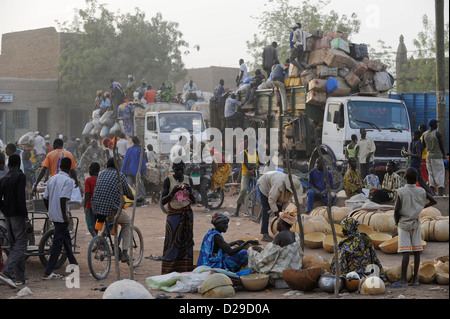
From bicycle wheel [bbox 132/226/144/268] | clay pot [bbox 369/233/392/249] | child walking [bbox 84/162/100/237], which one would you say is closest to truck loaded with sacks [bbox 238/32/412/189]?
clay pot [bbox 369/233/392/249]

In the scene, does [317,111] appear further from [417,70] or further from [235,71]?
[235,71]

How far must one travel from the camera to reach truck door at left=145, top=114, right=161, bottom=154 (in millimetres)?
22156

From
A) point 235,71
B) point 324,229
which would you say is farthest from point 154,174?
point 235,71

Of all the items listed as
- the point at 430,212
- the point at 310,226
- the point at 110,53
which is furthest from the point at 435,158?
the point at 110,53

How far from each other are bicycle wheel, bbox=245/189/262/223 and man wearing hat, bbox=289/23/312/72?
499 cm

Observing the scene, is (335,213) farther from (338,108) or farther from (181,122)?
(181,122)

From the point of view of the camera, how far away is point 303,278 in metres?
7.68

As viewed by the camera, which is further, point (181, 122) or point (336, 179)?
point (181, 122)

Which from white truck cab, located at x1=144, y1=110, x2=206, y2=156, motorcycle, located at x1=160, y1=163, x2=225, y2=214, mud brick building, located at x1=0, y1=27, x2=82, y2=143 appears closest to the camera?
motorcycle, located at x1=160, y1=163, x2=225, y2=214

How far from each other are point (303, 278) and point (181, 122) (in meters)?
15.1

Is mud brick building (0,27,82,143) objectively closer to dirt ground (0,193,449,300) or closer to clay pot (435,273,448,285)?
dirt ground (0,193,449,300)

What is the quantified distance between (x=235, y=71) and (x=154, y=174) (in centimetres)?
4032

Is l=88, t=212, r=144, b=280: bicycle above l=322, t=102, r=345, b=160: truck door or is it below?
below

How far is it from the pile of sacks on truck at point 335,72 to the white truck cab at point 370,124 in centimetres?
44
